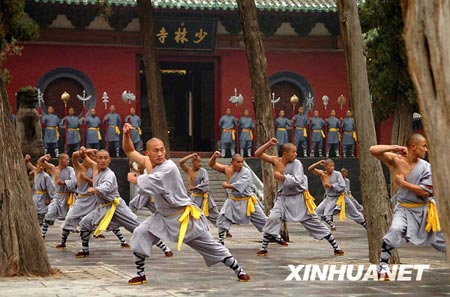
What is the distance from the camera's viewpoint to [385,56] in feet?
66.2

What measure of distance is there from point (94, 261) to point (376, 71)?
939 centimetres

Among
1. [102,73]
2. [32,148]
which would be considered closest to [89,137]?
[102,73]

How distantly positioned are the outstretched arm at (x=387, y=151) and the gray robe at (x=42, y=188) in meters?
11.0

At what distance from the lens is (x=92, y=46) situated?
30.5 m

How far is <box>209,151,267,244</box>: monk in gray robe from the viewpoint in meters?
16.6

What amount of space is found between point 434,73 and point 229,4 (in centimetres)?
2516

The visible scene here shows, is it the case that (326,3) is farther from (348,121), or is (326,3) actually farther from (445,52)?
(445,52)

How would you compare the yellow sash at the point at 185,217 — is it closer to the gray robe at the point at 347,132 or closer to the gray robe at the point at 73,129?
the gray robe at the point at 73,129

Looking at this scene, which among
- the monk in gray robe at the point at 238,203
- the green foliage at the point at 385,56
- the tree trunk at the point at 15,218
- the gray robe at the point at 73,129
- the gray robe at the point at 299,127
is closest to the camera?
the tree trunk at the point at 15,218

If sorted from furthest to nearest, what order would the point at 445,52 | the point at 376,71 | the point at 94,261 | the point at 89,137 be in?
1. the point at 89,137
2. the point at 376,71
3. the point at 94,261
4. the point at 445,52

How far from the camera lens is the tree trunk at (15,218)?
10750 mm

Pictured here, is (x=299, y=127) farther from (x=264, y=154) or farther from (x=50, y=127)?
(x=264, y=154)

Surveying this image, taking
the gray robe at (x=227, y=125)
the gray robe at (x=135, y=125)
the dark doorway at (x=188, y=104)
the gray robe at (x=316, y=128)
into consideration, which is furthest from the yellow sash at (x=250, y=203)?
the dark doorway at (x=188, y=104)

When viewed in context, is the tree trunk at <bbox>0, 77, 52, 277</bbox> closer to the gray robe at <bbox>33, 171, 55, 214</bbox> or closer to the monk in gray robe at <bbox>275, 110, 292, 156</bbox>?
the gray robe at <bbox>33, 171, 55, 214</bbox>
